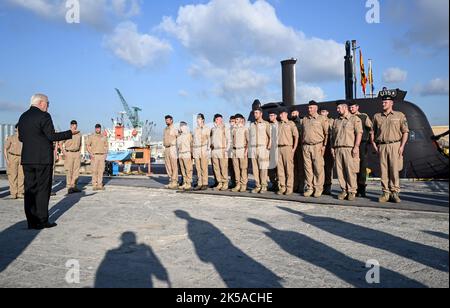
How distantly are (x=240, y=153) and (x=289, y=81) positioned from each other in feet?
24.2

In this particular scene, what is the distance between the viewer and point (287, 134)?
8.43m

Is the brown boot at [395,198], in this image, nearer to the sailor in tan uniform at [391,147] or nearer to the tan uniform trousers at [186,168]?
the sailor in tan uniform at [391,147]

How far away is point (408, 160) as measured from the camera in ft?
40.8

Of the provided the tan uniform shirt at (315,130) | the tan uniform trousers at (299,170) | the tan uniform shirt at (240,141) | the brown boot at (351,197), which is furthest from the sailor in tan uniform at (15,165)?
the brown boot at (351,197)

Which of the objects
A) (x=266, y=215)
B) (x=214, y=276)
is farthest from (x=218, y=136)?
(x=214, y=276)

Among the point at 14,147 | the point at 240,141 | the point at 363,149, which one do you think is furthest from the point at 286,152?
the point at 14,147

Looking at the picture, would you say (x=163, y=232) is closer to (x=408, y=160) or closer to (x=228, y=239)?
(x=228, y=239)

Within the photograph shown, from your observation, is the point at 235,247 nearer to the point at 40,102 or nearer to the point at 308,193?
the point at 40,102

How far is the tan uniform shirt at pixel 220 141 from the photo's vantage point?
960 centimetres

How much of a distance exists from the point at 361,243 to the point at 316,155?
395cm

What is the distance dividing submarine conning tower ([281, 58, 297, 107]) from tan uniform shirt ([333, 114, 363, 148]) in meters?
8.15
